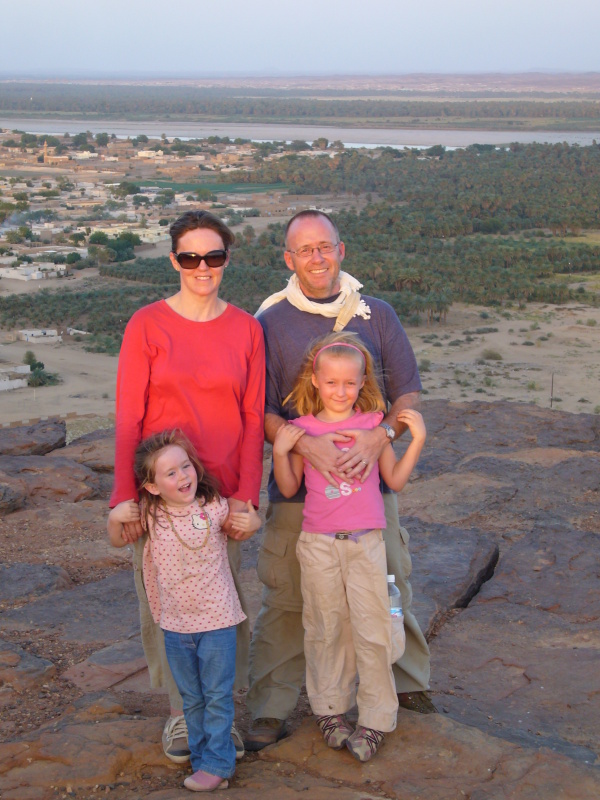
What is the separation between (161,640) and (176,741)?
0.33m

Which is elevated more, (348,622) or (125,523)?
(125,523)

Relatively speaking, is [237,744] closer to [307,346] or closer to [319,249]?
[307,346]

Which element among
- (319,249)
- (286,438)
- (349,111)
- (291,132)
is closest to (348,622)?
(286,438)

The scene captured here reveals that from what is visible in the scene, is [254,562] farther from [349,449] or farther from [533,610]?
[349,449]

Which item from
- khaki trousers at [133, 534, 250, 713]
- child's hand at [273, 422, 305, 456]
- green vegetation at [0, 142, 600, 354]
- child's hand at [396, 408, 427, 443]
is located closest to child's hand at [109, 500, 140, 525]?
khaki trousers at [133, 534, 250, 713]

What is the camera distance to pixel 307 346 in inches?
139

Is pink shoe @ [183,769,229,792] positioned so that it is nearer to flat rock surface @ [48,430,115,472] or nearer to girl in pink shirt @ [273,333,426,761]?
girl in pink shirt @ [273,333,426,761]

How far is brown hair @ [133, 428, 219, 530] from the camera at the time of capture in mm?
3178

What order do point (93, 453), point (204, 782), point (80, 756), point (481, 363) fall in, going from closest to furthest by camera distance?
1. point (204, 782)
2. point (80, 756)
3. point (93, 453)
4. point (481, 363)

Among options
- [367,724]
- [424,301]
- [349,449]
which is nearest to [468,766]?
[367,724]

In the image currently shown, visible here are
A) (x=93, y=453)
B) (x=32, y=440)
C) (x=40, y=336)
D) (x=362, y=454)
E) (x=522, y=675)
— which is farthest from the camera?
(x=40, y=336)

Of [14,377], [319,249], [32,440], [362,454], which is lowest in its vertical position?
[14,377]

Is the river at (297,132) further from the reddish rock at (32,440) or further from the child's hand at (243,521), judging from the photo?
the child's hand at (243,521)

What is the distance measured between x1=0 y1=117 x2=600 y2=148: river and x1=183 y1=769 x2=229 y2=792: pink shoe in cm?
9466
